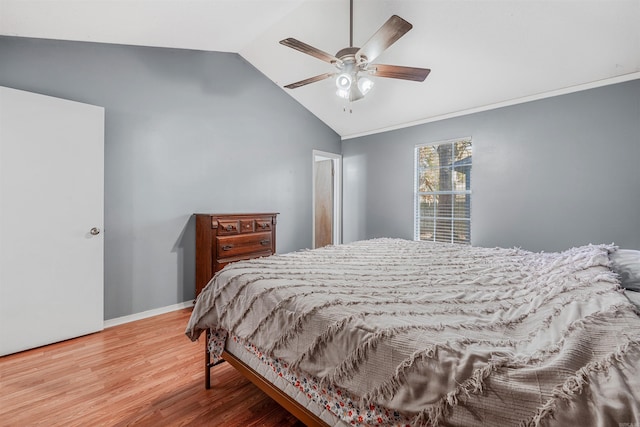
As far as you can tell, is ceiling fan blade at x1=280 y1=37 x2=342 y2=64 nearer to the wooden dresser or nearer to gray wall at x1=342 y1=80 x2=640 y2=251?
the wooden dresser

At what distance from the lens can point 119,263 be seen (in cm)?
288

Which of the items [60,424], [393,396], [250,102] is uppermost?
[250,102]

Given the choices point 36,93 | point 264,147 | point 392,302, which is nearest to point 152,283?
point 36,93

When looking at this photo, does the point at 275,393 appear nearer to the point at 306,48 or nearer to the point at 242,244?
the point at 242,244

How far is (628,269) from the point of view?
145 centimetres

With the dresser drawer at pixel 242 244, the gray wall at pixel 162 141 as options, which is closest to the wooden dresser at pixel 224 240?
the dresser drawer at pixel 242 244

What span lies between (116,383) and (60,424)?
0.35 m

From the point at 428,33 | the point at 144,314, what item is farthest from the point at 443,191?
the point at 144,314

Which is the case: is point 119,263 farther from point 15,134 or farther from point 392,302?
point 392,302

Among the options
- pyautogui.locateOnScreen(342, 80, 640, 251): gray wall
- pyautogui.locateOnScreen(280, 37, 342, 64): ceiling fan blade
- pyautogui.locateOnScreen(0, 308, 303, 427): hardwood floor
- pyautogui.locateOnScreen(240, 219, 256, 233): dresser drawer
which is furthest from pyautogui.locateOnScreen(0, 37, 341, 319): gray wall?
pyautogui.locateOnScreen(342, 80, 640, 251): gray wall

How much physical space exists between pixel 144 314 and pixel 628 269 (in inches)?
152

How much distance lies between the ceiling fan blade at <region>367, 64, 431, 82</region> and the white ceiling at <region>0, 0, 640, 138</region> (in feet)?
2.57

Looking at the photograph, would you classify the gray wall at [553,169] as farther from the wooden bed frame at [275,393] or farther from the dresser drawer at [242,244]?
the wooden bed frame at [275,393]

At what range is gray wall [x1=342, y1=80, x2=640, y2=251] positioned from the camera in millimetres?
2883
